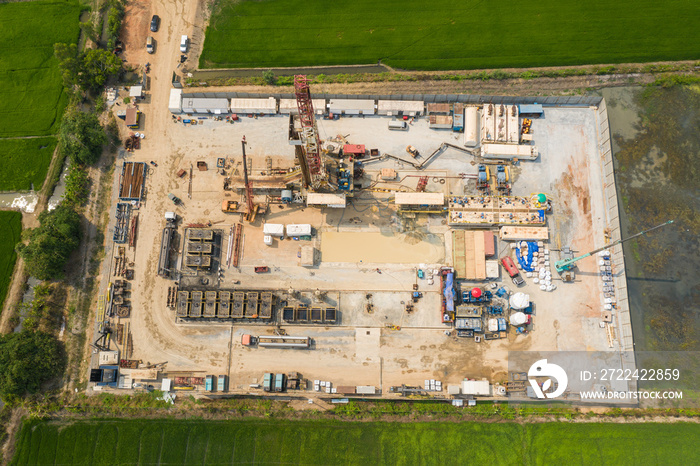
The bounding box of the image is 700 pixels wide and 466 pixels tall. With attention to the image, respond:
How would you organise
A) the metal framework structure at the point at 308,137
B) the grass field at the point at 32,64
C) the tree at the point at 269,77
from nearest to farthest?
the metal framework structure at the point at 308,137, the tree at the point at 269,77, the grass field at the point at 32,64

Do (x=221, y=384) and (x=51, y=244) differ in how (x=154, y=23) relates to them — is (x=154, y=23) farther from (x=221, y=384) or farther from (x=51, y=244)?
(x=221, y=384)

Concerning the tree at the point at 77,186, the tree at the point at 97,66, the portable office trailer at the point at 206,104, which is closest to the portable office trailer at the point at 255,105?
the portable office trailer at the point at 206,104

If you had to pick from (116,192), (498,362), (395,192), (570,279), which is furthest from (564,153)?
(116,192)

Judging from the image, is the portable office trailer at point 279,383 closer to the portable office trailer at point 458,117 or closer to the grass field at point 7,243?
the grass field at point 7,243

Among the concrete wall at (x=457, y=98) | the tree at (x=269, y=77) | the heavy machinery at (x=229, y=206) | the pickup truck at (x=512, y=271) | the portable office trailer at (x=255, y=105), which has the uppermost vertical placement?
the tree at (x=269, y=77)

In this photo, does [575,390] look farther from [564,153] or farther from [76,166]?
[76,166]

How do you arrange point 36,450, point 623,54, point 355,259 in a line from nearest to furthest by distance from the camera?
point 36,450, point 355,259, point 623,54

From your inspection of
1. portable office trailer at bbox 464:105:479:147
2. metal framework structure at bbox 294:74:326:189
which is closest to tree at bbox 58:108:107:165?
metal framework structure at bbox 294:74:326:189
